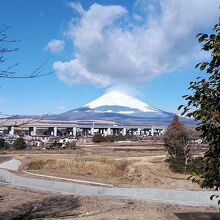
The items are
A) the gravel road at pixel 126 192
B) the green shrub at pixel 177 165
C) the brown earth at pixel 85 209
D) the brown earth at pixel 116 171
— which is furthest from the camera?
the green shrub at pixel 177 165

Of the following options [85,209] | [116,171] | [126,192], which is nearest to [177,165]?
[116,171]

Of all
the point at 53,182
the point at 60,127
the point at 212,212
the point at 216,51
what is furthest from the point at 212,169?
the point at 60,127

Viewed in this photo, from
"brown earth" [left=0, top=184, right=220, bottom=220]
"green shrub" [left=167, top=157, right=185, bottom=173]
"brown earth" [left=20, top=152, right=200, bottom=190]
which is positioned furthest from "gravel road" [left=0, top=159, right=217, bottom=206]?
"green shrub" [left=167, top=157, right=185, bottom=173]

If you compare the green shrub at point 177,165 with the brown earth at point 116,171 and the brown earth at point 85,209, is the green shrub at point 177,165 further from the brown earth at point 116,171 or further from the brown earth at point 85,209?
the brown earth at point 85,209

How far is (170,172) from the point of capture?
47781 millimetres

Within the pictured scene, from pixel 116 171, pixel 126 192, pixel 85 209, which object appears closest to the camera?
pixel 85 209

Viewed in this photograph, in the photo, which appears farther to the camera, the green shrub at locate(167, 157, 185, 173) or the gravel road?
the green shrub at locate(167, 157, 185, 173)

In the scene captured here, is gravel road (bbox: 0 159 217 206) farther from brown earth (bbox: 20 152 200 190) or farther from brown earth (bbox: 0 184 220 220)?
brown earth (bbox: 0 184 220 220)

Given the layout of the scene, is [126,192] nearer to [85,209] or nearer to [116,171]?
[85,209]

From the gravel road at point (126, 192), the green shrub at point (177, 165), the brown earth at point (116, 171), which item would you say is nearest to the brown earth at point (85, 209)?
the gravel road at point (126, 192)

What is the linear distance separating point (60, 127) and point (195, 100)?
530 ft

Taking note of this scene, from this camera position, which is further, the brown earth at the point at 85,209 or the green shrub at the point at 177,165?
the green shrub at the point at 177,165

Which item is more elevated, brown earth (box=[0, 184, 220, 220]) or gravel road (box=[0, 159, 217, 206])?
brown earth (box=[0, 184, 220, 220])

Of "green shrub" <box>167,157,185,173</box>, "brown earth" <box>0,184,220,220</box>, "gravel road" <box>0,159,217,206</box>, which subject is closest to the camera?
"brown earth" <box>0,184,220,220</box>
